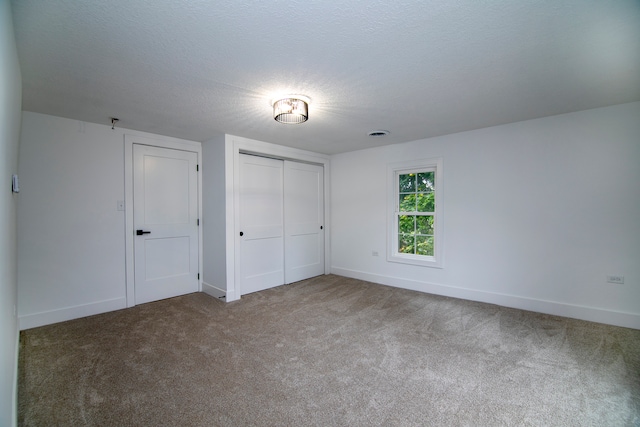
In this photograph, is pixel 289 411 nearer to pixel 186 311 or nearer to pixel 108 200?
pixel 186 311

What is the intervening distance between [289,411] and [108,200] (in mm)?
3398

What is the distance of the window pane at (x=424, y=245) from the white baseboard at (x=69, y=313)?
14.1ft

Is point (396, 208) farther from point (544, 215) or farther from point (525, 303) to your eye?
point (525, 303)

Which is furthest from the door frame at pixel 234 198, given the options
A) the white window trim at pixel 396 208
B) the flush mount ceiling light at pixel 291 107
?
the white window trim at pixel 396 208

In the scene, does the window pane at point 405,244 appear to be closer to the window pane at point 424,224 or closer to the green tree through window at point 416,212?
the green tree through window at point 416,212

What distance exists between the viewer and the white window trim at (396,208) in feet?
13.5

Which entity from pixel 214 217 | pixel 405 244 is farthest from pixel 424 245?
pixel 214 217

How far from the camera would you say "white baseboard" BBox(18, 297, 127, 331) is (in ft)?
9.83

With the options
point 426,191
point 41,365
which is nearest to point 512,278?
point 426,191

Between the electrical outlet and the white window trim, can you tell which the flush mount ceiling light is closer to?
the white window trim

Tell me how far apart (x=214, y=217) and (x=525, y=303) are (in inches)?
171

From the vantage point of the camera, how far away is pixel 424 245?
14.4ft


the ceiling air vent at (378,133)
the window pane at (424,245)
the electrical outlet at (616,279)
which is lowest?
the electrical outlet at (616,279)

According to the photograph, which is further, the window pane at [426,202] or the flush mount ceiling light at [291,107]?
the window pane at [426,202]
